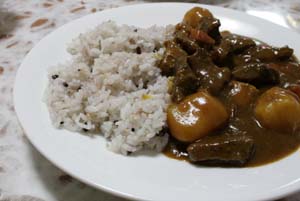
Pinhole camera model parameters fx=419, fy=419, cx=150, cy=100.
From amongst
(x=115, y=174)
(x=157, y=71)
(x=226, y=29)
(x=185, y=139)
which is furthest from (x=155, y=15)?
(x=115, y=174)

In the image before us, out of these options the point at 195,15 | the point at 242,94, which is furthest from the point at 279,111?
the point at 195,15

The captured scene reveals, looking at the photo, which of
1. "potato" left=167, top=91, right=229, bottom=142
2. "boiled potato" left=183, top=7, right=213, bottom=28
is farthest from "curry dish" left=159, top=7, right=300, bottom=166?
"boiled potato" left=183, top=7, right=213, bottom=28

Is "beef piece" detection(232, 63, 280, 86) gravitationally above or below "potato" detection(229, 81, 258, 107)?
above

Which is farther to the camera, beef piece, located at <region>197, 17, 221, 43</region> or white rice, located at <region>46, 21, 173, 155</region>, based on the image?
beef piece, located at <region>197, 17, 221, 43</region>

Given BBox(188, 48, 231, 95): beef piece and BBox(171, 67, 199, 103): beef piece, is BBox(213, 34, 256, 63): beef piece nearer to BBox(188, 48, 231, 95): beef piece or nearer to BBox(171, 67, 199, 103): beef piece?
BBox(188, 48, 231, 95): beef piece

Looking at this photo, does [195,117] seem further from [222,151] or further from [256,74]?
[256,74]

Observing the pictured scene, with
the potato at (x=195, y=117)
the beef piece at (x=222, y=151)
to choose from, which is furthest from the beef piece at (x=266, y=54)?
the beef piece at (x=222, y=151)
